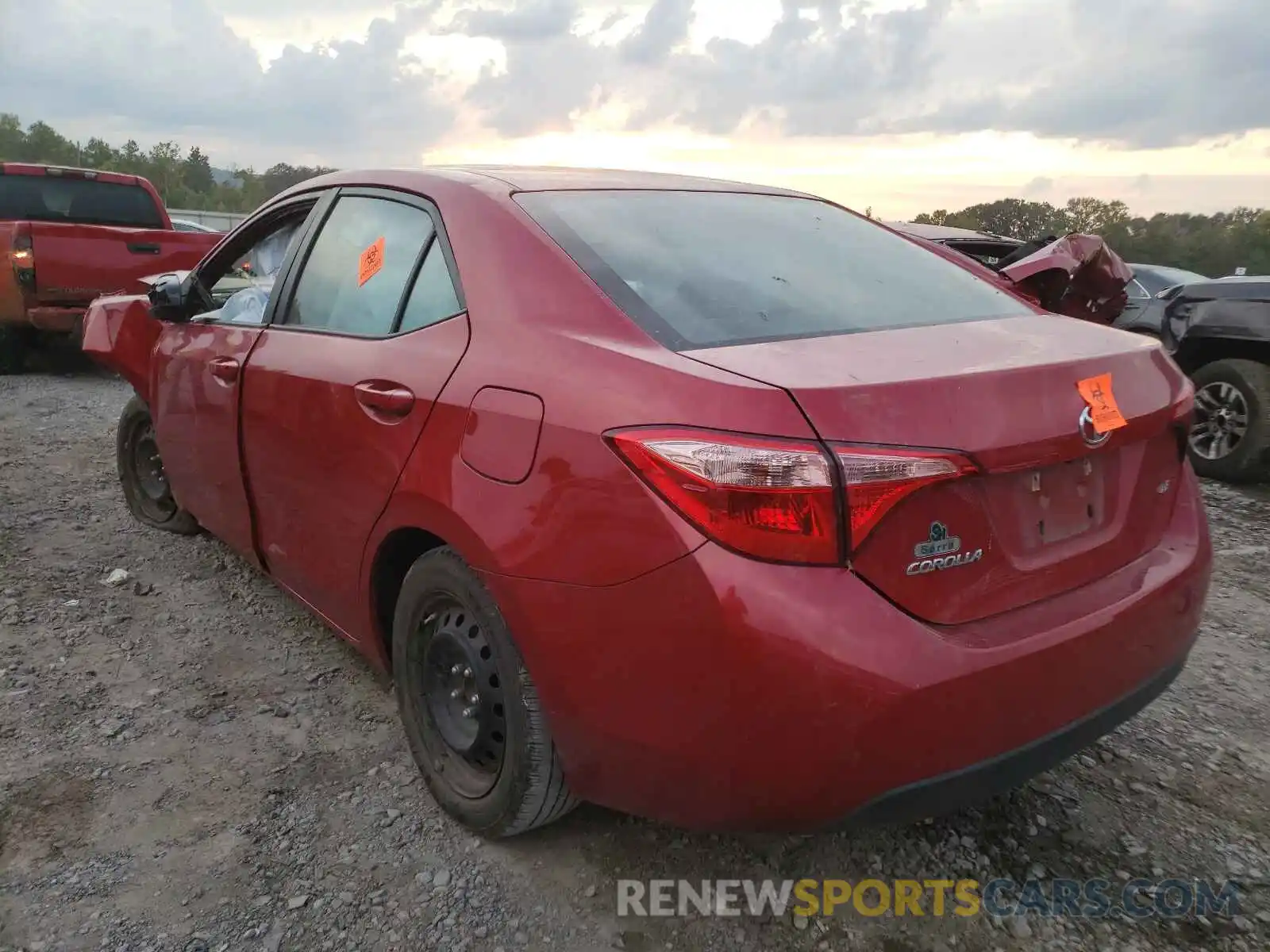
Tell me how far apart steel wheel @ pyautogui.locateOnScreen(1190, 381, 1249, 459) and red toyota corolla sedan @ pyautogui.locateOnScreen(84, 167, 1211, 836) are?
4.07 meters

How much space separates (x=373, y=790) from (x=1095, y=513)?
6.24 ft

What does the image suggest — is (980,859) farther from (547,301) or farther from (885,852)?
(547,301)

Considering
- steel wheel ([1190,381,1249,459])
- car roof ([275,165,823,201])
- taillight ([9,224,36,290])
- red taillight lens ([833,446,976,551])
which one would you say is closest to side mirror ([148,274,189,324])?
car roof ([275,165,823,201])

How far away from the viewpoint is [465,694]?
229cm

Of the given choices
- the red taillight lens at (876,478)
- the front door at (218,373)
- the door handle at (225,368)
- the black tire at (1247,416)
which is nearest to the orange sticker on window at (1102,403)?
the red taillight lens at (876,478)

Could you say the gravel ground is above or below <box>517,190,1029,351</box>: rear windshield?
below

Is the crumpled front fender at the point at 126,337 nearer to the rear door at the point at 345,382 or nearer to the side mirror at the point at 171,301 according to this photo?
the side mirror at the point at 171,301

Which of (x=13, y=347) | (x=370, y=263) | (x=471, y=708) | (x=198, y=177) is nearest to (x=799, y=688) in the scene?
(x=471, y=708)

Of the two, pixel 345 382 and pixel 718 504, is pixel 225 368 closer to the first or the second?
pixel 345 382

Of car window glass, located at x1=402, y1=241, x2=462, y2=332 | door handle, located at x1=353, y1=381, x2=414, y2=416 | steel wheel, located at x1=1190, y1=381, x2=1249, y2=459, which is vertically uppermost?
car window glass, located at x1=402, y1=241, x2=462, y2=332

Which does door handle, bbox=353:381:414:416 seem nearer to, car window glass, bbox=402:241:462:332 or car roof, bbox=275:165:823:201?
car window glass, bbox=402:241:462:332

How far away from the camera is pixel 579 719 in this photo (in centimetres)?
189

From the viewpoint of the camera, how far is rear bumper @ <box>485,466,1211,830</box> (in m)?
1.60

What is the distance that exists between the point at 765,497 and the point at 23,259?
8.08 m
